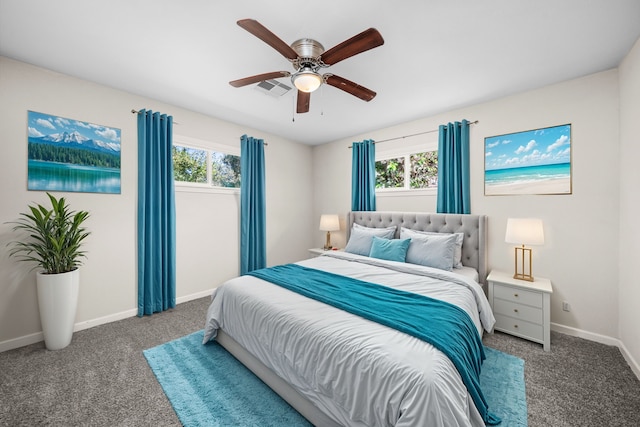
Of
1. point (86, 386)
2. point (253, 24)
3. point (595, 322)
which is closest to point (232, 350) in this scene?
point (86, 386)

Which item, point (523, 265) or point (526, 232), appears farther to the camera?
point (523, 265)

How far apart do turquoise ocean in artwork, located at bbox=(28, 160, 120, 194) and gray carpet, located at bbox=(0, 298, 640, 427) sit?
1528 millimetres

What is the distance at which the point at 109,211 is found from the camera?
295 centimetres

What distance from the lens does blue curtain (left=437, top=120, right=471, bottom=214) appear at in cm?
333

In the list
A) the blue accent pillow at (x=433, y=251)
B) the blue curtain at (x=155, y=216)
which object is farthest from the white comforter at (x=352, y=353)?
the blue curtain at (x=155, y=216)

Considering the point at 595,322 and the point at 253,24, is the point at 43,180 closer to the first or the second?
the point at 253,24

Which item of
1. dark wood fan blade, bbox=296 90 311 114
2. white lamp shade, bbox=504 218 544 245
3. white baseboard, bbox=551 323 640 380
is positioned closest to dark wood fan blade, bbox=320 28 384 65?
dark wood fan blade, bbox=296 90 311 114

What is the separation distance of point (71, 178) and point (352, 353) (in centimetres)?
326

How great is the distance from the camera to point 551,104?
9.13 feet

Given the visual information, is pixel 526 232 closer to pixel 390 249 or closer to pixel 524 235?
pixel 524 235

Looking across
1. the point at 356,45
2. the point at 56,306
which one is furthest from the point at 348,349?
the point at 56,306

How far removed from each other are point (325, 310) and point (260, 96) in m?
2.54

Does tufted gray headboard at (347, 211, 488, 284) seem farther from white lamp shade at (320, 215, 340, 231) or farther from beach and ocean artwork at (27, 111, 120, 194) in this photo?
beach and ocean artwork at (27, 111, 120, 194)

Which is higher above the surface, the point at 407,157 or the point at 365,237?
the point at 407,157
